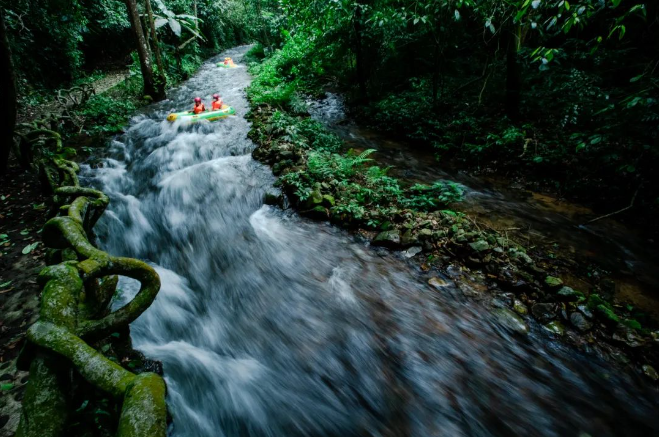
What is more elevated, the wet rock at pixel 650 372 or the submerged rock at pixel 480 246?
the submerged rock at pixel 480 246

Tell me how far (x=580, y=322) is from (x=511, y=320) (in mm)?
704

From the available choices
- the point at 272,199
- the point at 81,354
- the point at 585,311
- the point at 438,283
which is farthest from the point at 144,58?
the point at 585,311

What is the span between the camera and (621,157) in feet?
17.2

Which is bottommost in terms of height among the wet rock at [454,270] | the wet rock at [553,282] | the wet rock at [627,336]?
the wet rock at [454,270]

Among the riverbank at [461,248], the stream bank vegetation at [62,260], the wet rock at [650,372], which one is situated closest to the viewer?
the stream bank vegetation at [62,260]

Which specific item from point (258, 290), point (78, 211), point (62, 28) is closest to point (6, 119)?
point (78, 211)

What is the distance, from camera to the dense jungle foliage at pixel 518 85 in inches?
194

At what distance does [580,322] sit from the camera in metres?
3.45

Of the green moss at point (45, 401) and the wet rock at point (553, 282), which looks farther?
the wet rock at point (553, 282)

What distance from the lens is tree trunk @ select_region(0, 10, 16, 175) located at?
215 inches

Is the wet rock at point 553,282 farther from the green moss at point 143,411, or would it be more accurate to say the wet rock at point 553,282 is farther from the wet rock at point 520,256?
the green moss at point 143,411

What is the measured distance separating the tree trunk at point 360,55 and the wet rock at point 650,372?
9.73m

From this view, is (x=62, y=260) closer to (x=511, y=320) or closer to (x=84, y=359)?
(x=84, y=359)

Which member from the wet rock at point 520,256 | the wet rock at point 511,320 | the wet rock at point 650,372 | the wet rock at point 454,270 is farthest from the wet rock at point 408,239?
the wet rock at point 650,372
